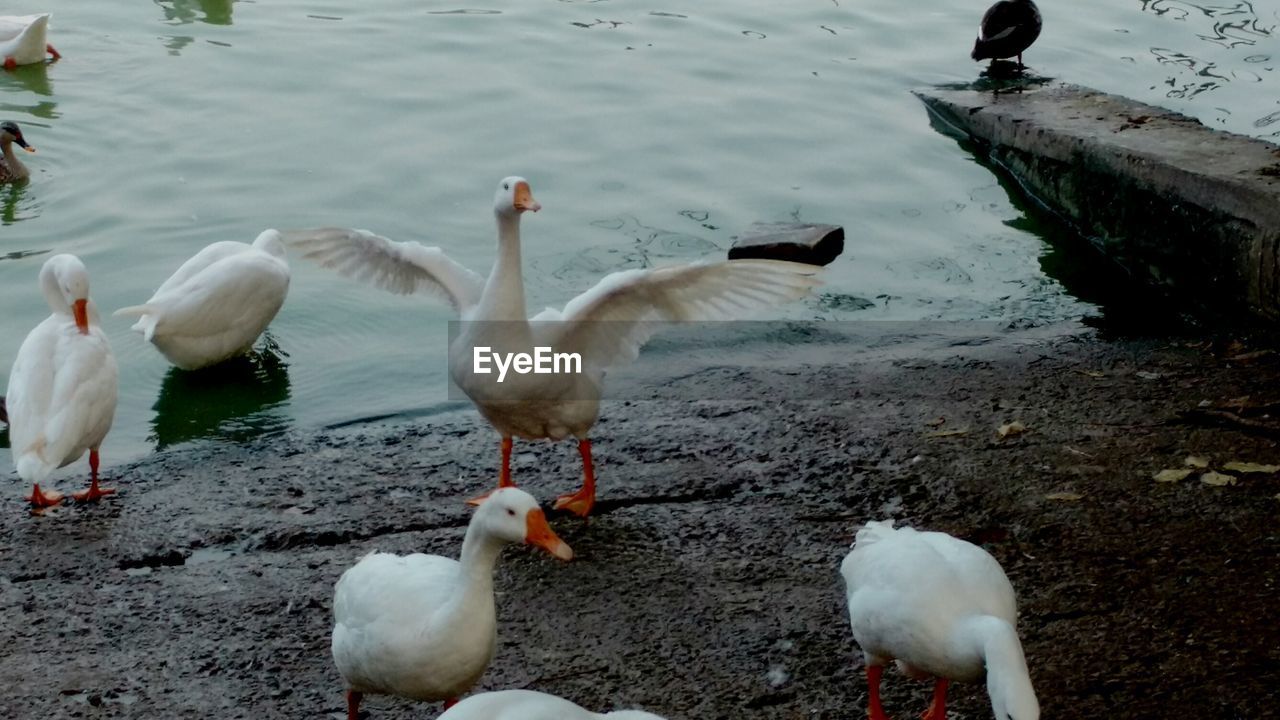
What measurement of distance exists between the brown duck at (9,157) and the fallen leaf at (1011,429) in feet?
25.7

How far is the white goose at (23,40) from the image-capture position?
12430mm

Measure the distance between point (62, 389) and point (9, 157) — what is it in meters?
5.06

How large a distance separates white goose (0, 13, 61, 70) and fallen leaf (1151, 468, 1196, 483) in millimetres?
10584

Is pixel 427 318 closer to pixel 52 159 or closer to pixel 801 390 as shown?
pixel 801 390

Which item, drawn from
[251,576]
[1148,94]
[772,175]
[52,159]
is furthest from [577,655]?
[1148,94]

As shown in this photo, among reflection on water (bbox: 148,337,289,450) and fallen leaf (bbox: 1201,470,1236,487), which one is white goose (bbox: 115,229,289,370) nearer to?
reflection on water (bbox: 148,337,289,450)

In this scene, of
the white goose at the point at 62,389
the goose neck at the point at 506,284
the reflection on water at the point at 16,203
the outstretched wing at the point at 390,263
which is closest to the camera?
the goose neck at the point at 506,284

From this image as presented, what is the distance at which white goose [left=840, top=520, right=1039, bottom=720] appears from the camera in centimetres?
381

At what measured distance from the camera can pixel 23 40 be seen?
1249cm

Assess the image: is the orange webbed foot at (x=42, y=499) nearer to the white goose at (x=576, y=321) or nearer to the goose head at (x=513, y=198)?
the white goose at (x=576, y=321)

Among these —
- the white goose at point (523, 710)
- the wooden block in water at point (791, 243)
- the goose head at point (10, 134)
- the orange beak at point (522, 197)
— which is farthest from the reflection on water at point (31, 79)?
the white goose at point (523, 710)

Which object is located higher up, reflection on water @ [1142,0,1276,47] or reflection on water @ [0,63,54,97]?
reflection on water @ [1142,0,1276,47]

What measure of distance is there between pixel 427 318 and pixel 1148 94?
684 centimetres

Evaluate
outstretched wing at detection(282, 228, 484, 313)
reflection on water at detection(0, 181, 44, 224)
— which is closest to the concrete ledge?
outstretched wing at detection(282, 228, 484, 313)
